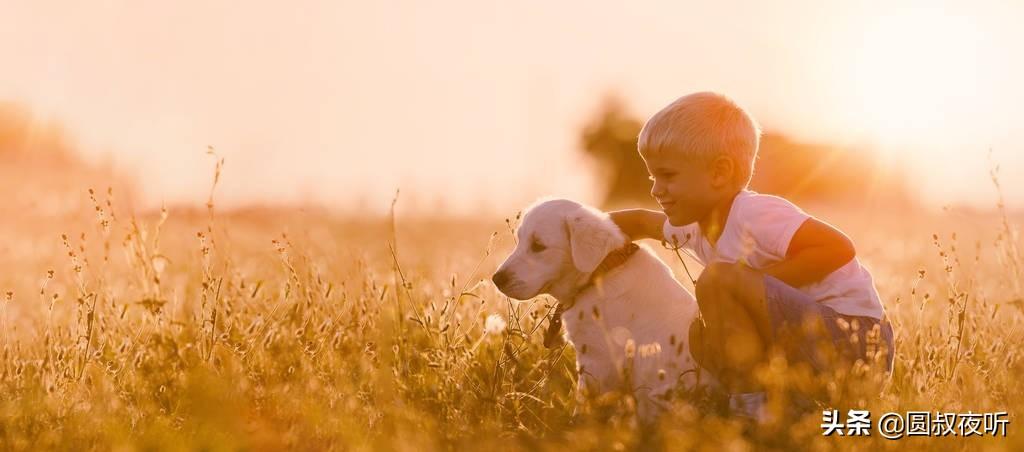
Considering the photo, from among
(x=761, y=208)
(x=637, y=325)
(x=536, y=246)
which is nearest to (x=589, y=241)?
(x=536, y=246)

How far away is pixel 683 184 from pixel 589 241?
490 mm

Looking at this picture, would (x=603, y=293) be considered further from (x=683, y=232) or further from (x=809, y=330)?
(x=809, y=330)

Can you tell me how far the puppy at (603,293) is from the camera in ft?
14.1

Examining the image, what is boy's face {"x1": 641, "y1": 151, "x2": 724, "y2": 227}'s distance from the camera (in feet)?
14.5

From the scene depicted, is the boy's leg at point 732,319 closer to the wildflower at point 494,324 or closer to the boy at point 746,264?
the boy at point 746,264

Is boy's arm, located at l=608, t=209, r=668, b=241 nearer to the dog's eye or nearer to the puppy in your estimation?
the puppy

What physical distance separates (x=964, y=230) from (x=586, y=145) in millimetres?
10878

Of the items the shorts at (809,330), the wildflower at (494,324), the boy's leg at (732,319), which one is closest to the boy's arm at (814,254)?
the shorts at (809,330)

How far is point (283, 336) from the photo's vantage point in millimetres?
4520

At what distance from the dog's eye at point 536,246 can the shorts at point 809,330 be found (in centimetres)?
110

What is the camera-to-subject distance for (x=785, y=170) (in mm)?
24031

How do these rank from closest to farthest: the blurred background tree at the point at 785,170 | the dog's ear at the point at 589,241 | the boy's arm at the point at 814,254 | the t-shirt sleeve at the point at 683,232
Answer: the boy's arm at the point at 814,254
the dog's ear at the point at 589,241
the t-shirt sleeve at the point at 683,232
the blurred background tree at the point at 785,170

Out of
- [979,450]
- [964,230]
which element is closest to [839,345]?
[979,450]

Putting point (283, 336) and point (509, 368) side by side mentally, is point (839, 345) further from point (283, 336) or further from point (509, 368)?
point (283, 336)
